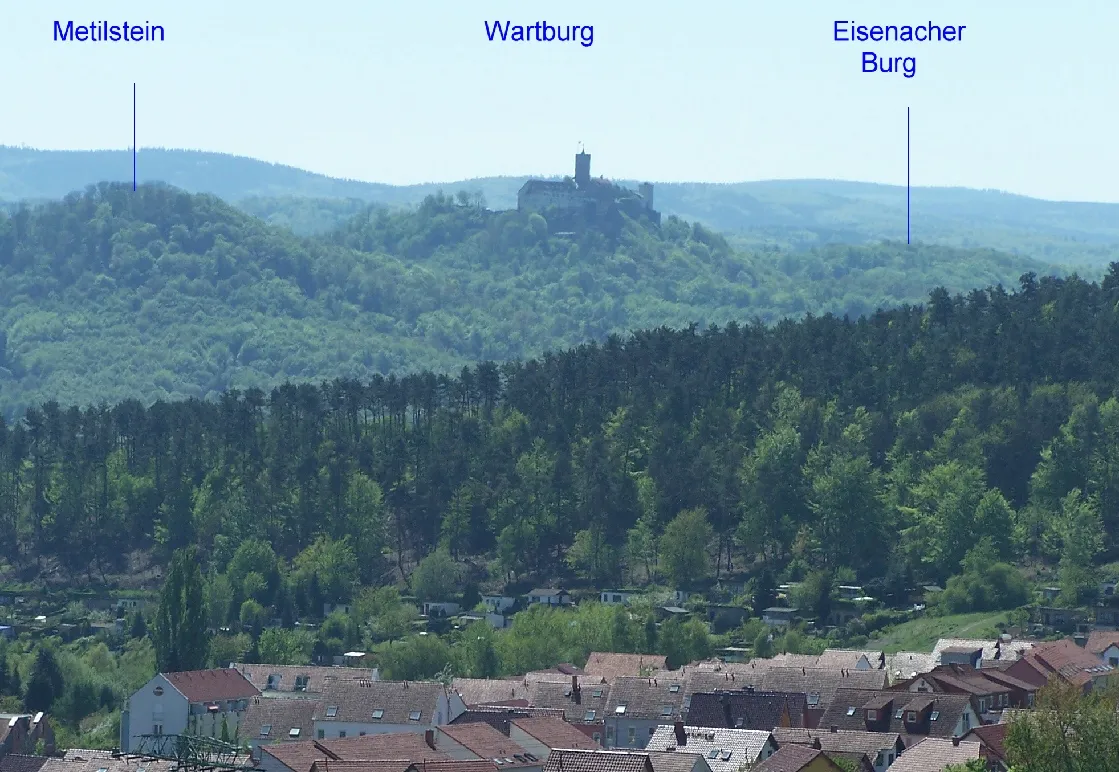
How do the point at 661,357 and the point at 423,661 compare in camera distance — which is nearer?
the point at 423,661

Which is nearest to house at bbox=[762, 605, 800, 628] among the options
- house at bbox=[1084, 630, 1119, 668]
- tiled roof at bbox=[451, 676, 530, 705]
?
house at bbox=[1084, 630, 1119, 668]

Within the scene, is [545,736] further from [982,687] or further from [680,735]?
[982,687]

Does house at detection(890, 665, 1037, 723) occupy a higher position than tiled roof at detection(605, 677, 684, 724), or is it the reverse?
house at detection(890, 665, 1037, 723)

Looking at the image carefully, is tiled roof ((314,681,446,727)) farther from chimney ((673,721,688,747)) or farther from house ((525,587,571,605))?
house ((525,587,571,605))

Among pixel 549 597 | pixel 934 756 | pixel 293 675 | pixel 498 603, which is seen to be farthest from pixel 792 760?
pixel 498 603

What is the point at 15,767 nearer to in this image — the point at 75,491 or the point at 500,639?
the point at 500,639

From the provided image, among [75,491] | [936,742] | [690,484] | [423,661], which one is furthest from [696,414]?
[936,742]
